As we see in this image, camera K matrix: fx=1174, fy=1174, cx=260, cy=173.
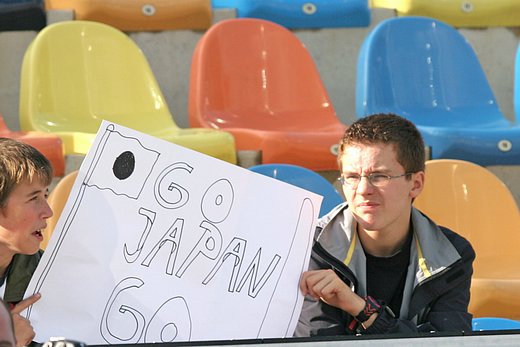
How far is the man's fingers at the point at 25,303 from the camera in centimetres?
209

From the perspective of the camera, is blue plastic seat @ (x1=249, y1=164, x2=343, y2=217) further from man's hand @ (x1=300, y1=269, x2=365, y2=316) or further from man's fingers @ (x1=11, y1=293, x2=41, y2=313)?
man's fingers @ (x1=11, y1=293, x2=41, y2=313)

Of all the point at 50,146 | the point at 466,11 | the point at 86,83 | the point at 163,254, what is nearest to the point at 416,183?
the point at 163,254

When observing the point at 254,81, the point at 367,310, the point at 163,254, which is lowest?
the point at 254,81

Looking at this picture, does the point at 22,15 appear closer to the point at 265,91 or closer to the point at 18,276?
the point at 265,91

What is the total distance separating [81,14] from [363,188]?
8.55 feet

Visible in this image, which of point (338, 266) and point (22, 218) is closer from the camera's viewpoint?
point (22, 218)

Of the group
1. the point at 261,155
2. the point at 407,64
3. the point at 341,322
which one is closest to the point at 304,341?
the point at 341,322

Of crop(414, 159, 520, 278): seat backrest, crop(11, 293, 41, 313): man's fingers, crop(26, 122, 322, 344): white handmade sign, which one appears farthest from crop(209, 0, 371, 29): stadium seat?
crop(11, 293, 41, 313): man's fingers

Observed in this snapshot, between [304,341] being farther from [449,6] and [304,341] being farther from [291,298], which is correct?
[449,6]

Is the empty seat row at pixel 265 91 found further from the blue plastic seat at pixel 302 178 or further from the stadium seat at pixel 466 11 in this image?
the blue plastic seat at pixel 302 178

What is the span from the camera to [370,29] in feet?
17.1

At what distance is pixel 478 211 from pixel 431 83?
4.21 feet

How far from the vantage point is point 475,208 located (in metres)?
3.81

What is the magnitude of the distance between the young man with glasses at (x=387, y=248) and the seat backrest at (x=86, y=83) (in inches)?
79.8
